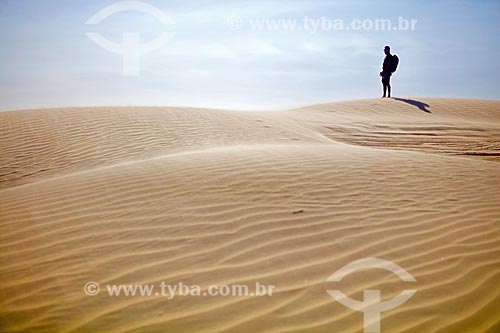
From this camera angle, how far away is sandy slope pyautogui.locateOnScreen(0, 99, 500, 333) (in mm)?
2893

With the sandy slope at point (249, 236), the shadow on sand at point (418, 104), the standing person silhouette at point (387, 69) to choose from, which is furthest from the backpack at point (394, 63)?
the sandy slope at point (249, 236)

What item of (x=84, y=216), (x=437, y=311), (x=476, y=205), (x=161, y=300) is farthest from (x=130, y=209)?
(x=476, y=205)

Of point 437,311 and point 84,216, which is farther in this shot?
point 84,216

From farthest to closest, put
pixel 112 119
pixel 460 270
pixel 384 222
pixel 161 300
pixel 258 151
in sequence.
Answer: pixel 112 119
pixel 258 151
pixel 384 222
pixel 460 270
pixel 161 300

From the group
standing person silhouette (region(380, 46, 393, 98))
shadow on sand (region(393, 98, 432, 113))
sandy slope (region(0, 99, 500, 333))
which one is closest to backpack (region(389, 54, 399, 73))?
standing person silhouette (region(380, 46, 393, 98))

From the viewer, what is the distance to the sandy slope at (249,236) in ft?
9.49

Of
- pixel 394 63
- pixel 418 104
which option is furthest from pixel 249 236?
pixel 418 104

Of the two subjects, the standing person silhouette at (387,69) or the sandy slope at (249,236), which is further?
the standing person silhouette at (387,69)

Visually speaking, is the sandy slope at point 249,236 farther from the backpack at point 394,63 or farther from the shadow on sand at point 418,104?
the backpack at point 394,63

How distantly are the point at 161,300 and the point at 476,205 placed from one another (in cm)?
408

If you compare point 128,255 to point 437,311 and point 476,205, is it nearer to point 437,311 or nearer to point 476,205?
point 437,311

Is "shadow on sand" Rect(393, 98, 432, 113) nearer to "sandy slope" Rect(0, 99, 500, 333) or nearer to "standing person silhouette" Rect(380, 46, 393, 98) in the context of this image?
"standing person silhouette" Rect(380, 46, 393, 98)

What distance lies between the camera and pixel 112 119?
10445 mm

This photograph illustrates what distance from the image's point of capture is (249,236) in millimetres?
3865
